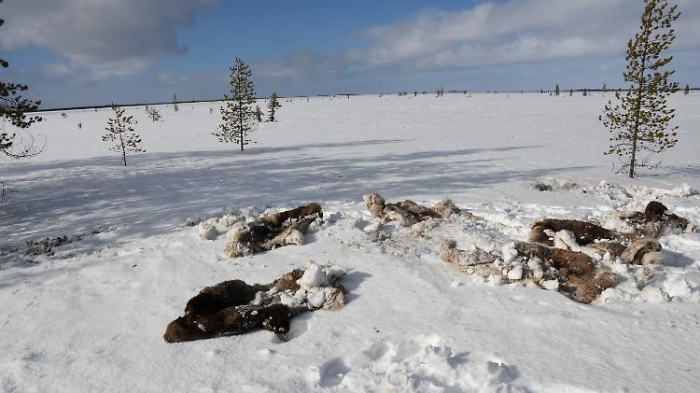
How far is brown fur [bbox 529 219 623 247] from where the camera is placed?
697 centimetres

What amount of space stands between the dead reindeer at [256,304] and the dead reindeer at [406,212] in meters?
2.43

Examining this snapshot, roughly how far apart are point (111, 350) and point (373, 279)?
3.29 meters

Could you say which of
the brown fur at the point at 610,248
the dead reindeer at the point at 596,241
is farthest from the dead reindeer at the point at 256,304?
the brown fur at the point at 610,248

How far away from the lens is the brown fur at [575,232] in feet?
22.9

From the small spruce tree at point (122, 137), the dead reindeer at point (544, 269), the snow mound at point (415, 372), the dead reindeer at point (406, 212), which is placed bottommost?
the snow mound at point (415, 372)

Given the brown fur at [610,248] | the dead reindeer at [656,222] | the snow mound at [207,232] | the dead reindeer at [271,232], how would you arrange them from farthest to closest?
the snow mound at [207,232], the dead reindeer at [656,222], the dead reindeer at [271,232], the brown fur at [610,248]

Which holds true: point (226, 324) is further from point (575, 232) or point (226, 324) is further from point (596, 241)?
point (596, 241)

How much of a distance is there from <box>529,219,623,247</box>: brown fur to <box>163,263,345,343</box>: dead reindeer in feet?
11.6

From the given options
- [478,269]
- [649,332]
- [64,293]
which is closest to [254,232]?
[64,293]

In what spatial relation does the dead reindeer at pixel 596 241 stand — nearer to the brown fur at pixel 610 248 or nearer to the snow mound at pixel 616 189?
the brown fur at pixel 610 248

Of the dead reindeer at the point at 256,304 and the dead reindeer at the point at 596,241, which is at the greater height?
the dead reindeer at the point at 596,241

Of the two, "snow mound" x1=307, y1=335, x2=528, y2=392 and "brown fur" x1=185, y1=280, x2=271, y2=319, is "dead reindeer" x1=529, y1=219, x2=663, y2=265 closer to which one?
"snow mound" x1=307, y1=335, x2=528, y2=392

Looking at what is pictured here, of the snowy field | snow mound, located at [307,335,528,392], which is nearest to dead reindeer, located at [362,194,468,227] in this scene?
the snowy field

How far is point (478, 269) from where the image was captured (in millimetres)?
5867
